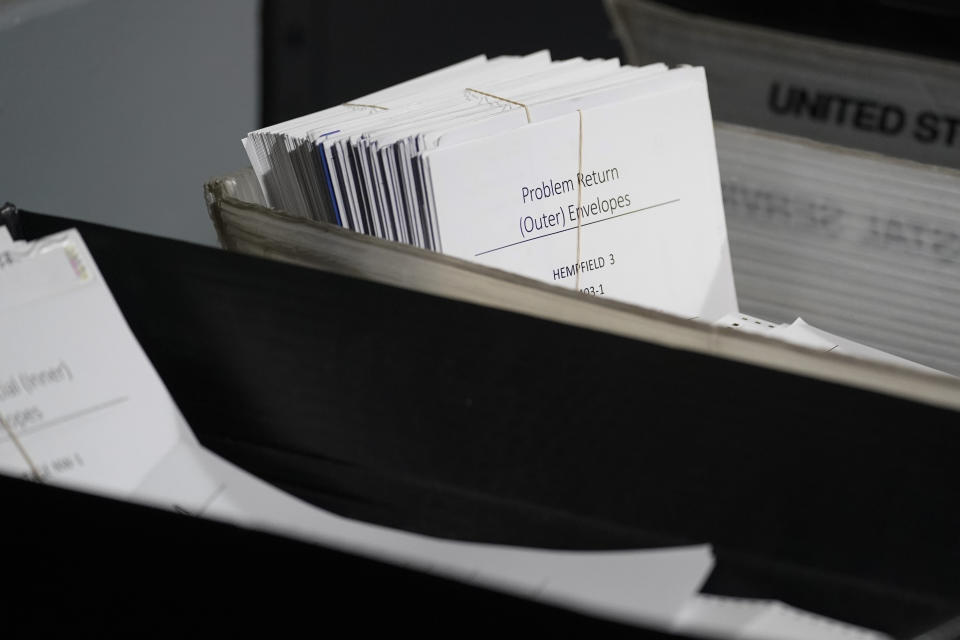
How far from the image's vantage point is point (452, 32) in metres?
1.30

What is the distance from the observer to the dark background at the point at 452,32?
101cm

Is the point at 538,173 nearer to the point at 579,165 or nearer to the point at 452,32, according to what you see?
the point at 579,165

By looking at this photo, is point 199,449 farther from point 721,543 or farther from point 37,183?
point 37,183

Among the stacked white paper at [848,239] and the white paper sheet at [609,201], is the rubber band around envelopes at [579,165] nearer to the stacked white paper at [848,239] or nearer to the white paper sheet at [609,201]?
the white paper sheet at [609,201]

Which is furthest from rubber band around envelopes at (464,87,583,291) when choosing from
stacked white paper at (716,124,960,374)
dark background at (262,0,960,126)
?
dark background at (262,0,960,126)

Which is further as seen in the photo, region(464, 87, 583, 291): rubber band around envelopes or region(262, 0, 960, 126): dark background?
region(262, 0, 960, 126): dark background

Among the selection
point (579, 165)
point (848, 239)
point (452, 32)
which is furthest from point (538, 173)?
point (452, 32)

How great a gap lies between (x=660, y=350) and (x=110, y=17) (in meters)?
0.76

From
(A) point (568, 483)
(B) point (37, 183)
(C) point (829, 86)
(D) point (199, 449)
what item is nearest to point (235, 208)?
(D) point (199, 449)

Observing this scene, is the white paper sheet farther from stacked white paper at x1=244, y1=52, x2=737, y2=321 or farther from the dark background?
the dark background

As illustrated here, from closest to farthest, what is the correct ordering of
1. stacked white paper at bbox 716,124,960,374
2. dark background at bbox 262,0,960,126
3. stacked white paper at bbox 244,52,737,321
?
stacked white paper at bbox 244,52,737,321 → stacked white paper at bbox 716,124,960,374 → dark background at bbox 262,0,960,126

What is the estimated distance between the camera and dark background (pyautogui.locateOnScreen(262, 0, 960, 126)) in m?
1.01

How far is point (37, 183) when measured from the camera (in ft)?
3.11

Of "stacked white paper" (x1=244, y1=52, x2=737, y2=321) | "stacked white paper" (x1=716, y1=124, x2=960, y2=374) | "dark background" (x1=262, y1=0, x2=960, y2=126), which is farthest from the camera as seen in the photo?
"dark background" (x1=262, y1=0, x2=960, y2=126)
